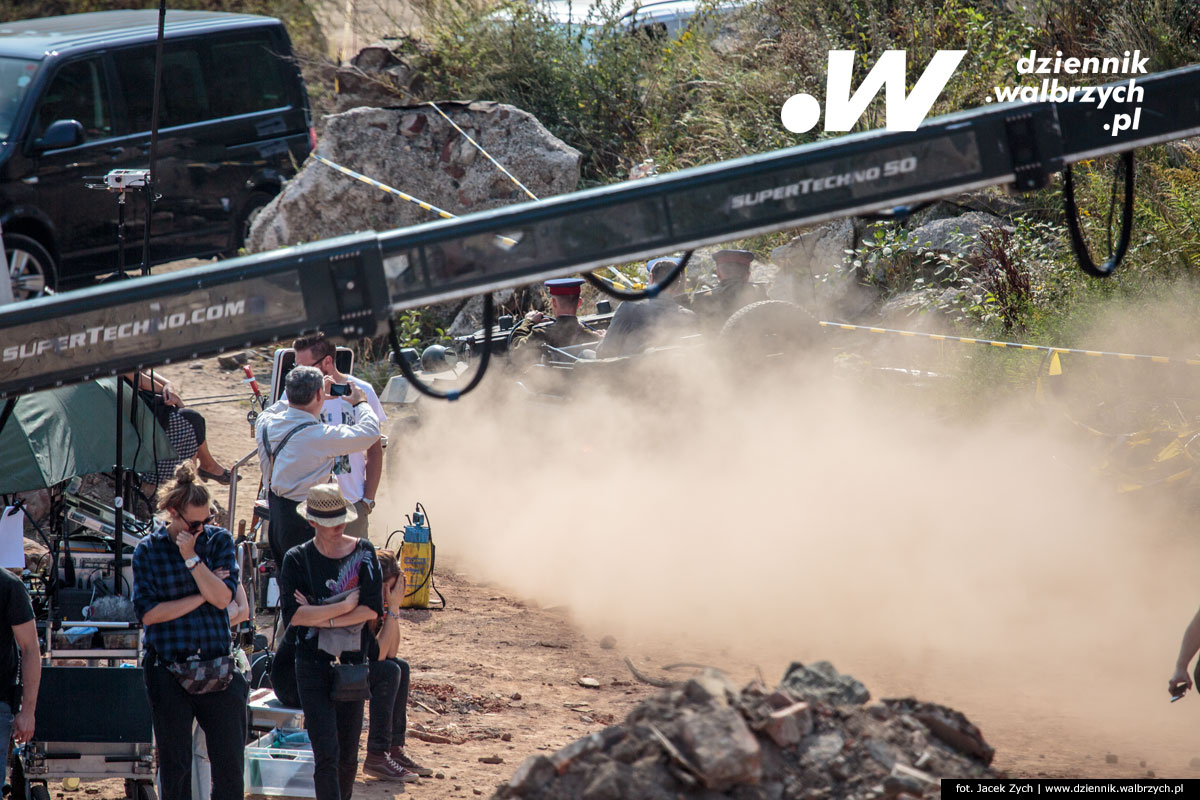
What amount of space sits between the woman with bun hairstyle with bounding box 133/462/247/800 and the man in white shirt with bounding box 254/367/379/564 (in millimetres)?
1400

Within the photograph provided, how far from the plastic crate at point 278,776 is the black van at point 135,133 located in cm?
755

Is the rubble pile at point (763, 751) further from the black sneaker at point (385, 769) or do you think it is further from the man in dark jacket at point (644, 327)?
the man in dark jacket at point (644, 327)

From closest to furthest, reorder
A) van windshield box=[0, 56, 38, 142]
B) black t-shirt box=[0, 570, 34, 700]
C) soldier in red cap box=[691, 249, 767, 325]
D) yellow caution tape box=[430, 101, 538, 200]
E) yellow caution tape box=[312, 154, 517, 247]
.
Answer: black t-shirt box=[0, 570, 34, 700] → soldier in red cap box=[691, 249, 767, 325] → van windshield box=[0, 56, 38, 142] → yellow caution tape box=[312, 154, 517, 247] → yellow caution tape box=[430, 101, 538, 200]

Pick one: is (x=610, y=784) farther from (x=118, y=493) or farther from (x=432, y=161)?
(x=432, y=161)

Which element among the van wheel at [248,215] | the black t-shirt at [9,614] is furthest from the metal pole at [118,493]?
the van wheel at [248,215]

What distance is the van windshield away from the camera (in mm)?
12344

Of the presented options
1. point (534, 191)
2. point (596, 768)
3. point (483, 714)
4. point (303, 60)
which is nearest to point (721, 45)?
point (534, 191)

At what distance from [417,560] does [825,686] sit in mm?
5127

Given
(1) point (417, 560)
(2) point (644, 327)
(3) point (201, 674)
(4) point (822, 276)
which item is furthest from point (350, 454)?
(4) point (822, 276)

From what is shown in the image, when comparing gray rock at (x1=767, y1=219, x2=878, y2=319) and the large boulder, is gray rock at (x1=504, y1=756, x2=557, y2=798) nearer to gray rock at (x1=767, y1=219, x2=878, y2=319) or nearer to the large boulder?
gray rock at (x1=767, y1=219, x2=878, y2=319)

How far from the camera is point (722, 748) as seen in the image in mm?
3938

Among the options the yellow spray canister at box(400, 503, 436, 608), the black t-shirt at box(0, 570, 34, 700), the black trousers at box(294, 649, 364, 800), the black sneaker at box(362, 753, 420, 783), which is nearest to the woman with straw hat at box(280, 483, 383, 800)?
the black trousers at box(294, 649, 364, 800)

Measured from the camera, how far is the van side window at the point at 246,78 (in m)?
14.3

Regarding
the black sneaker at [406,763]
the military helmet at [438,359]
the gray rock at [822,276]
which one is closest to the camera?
the black sneaker at [406,763]
